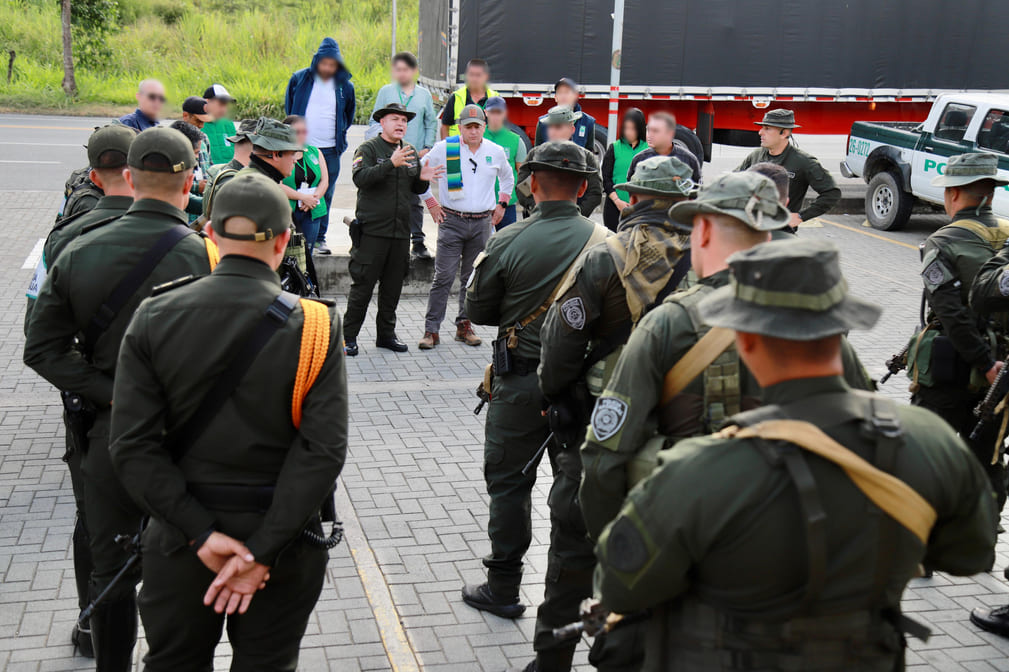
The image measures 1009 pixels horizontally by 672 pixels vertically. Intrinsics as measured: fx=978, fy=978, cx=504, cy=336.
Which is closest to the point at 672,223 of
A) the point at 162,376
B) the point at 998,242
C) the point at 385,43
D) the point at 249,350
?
the point at 249,350

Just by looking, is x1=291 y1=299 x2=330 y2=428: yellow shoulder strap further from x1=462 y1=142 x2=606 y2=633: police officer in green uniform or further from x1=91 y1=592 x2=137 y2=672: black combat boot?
x1=462 y1=142 x2=606 y2=633: police officer in green uniform

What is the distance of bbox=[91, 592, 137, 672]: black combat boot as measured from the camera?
382cm

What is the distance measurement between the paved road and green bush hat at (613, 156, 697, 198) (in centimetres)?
215

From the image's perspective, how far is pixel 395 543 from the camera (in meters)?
5.43

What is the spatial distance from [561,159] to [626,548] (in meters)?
2.59

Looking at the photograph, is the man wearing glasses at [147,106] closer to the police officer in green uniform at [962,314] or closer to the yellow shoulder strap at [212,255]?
the yellow shoulder strap at [212,255]

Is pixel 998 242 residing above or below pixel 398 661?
above

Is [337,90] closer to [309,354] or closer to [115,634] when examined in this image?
[115,634]

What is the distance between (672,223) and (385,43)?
28859 mm

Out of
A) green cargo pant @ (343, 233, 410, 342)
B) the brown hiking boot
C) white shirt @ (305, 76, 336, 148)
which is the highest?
white shirt @ (305, 76, 336, 148)

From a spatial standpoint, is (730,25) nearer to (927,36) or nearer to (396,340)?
(927,36)

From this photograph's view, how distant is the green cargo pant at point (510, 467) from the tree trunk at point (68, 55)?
2440 centimetres

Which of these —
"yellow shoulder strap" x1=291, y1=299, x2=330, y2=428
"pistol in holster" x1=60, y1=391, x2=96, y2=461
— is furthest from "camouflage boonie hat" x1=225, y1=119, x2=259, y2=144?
"yellow shoulder strap" x1=291, y1=299, x2=330, y2=428

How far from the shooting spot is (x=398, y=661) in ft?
14.3
